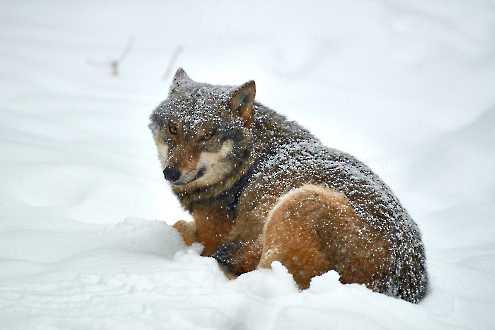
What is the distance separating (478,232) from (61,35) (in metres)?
11.6

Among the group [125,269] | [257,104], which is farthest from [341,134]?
[125,269]

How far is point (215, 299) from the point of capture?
2.21 m

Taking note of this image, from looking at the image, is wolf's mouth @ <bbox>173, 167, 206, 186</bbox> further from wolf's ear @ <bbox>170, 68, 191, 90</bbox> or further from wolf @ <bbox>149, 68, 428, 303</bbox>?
wolf's ear @ <bbox>170, 68, 191, 90</bbox>

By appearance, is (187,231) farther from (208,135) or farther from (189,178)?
(208,135)

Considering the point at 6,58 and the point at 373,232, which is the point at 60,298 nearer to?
the point at 373,232

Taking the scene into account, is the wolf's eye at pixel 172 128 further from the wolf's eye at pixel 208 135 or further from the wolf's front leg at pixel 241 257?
the wolf's front leg at pixel 241 257

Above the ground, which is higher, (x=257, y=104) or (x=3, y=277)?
(x=257, y=104)

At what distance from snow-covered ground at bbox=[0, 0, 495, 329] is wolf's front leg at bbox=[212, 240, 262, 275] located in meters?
0.31

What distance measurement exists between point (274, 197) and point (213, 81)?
7.16 metres

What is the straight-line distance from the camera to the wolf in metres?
2.96

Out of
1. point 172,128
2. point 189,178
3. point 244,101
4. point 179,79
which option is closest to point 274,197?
point 189,178

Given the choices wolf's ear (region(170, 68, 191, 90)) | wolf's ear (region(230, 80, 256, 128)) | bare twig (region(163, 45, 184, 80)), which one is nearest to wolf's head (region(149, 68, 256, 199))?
wolf's ear (region(230, 80, 256, 128))

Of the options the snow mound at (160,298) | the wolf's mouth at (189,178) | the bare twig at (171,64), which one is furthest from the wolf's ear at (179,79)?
the bare twig at (171,64)

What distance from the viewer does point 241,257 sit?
3385 mm
